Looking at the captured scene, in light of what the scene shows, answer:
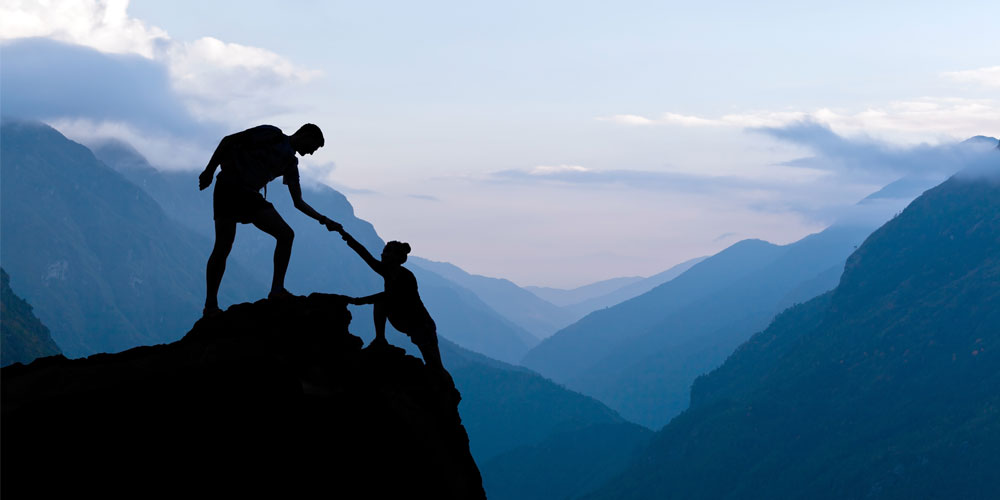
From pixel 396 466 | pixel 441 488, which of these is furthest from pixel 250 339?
pixel 441 488

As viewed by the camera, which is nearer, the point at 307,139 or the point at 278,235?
the point at 278,235

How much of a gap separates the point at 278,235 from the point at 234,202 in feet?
3.55

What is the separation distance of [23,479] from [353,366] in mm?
6890

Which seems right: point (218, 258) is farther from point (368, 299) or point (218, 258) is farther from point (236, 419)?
point (236, 419)

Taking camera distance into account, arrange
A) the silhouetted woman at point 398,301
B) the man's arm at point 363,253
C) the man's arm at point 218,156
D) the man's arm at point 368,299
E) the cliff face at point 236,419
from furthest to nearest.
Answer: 1. the silhouetted woman at point 398,301
2. the man's arm at point 368,299
3. the man's arm at point 363,253
4. the man's arm at point 218,156
5. the cliff face at point 236,419

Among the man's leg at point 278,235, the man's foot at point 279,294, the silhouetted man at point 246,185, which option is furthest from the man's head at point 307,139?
the man's foot at point 279,294

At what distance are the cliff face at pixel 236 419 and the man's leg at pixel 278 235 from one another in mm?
930

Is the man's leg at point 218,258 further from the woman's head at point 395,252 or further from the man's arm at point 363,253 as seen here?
the woman's head at point 395,252

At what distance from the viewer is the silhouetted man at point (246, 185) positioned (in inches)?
814

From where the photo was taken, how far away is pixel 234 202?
2070 centimetres

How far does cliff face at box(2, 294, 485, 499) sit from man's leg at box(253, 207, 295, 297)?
0.93m

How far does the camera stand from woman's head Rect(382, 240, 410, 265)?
22.4 metres

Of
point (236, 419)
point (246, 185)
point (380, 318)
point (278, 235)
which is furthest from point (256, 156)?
point (236, 419)

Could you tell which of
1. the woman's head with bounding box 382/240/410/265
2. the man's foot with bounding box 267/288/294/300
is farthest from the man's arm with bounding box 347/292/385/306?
the man's foot with bounding box 267/288/294/300
